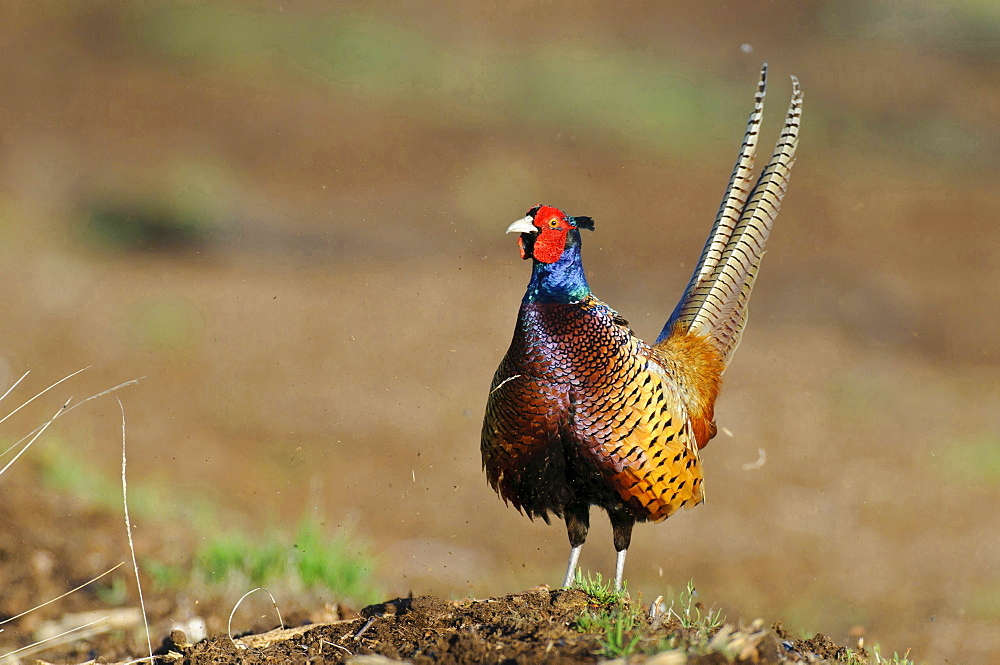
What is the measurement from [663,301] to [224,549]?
7.02m

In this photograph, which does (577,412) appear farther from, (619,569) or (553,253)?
(619,569)

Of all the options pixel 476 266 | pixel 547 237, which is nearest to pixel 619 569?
pixel 547 237

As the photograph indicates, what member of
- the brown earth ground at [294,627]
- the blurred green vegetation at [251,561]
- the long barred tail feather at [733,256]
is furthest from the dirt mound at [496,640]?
the long barred tail feather at [733,256]

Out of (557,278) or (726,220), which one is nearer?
(557,278)

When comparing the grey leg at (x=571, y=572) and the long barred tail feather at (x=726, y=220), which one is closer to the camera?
the grey leg at (x=571, y=572)

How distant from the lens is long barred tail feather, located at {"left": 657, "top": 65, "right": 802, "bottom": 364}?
14.3ft

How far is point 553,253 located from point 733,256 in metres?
1.26

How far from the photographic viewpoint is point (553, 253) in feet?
11.5

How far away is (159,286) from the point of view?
389 inches

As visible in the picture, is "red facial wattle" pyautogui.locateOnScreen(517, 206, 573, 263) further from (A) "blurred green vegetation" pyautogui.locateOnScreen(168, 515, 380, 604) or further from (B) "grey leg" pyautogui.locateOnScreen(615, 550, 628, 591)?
(A) "blurred green vegetation" pyautogui.locateOnScreen(168, 515, 380, 604)

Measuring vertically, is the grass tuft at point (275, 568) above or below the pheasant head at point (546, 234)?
below

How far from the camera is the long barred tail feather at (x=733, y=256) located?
4348 millimetres

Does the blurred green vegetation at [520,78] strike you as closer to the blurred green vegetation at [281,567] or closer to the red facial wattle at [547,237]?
the blurred green vegetation at [281,567]

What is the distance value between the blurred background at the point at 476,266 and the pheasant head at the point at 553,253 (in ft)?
6.59
